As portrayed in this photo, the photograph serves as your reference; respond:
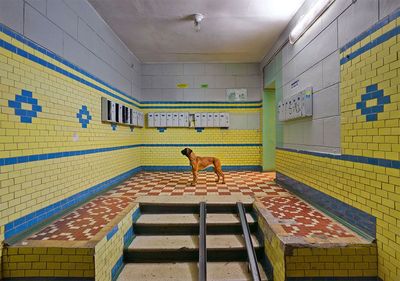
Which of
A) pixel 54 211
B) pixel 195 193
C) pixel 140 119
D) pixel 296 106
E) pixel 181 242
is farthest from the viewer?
pixel 140 119

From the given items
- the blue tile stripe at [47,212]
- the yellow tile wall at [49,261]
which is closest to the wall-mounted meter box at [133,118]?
the blue tile stripe at [47,212]

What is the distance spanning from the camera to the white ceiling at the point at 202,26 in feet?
13.2

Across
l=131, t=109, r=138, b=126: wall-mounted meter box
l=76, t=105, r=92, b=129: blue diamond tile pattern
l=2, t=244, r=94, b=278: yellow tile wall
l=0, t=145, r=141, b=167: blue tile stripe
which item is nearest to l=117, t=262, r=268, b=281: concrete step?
l=2, t=244, r=94, b=278: yellow tile wall

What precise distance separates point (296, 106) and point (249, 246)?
250cm

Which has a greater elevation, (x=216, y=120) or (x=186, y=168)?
(x=216, y=120)

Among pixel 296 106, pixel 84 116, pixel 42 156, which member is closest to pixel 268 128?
pixel 296 106

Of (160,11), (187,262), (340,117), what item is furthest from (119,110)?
(340,117)

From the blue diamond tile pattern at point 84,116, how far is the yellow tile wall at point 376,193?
3.62m

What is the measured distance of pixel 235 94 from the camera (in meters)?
7.22

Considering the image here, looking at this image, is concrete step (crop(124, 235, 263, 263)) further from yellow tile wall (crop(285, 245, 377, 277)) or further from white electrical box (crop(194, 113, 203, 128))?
white electrical box (crop(194, 113, 203, 128))

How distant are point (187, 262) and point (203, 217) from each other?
623mm

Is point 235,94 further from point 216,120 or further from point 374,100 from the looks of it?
point 374,100

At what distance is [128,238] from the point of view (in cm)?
314

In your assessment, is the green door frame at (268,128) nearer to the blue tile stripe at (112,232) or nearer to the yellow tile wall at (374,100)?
the yellow tile wall at (374,100)
